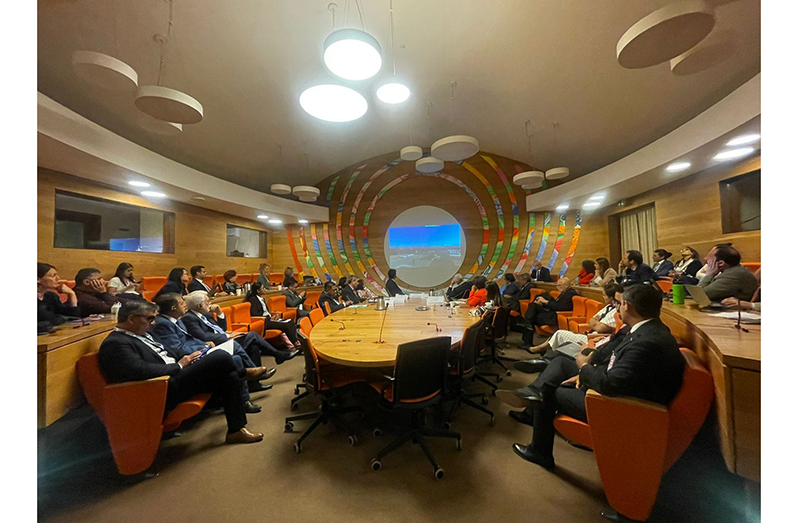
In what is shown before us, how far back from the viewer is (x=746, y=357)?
1166 mm

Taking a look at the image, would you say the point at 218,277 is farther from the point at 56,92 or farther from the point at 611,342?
the point at 611,342

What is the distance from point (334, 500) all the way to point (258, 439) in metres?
0.95

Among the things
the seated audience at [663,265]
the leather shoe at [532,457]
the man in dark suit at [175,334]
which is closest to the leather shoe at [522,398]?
the leather shoe at [532,457]

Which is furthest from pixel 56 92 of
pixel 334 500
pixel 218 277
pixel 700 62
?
pixel 700 62

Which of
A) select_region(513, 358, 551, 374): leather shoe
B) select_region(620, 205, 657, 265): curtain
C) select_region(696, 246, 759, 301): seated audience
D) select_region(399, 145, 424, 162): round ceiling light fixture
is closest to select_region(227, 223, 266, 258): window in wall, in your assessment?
select_region(399, 145, 424, 162): round ceiling light fixture

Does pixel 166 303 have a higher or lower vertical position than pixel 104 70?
lower

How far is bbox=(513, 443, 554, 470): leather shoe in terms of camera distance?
74.3 inches

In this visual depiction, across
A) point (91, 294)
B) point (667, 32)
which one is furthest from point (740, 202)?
point (91, 294)

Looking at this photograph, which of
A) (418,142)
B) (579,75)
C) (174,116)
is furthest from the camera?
(418,142)

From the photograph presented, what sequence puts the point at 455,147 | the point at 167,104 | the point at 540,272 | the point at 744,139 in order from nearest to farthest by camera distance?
the point at 167,104
the point at 744,139
the point at 455,147
the point at 540,272

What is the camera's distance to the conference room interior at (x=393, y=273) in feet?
5.11

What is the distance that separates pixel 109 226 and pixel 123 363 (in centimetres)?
527

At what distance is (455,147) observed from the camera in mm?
4316

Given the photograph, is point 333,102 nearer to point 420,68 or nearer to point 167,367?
point 167,367
